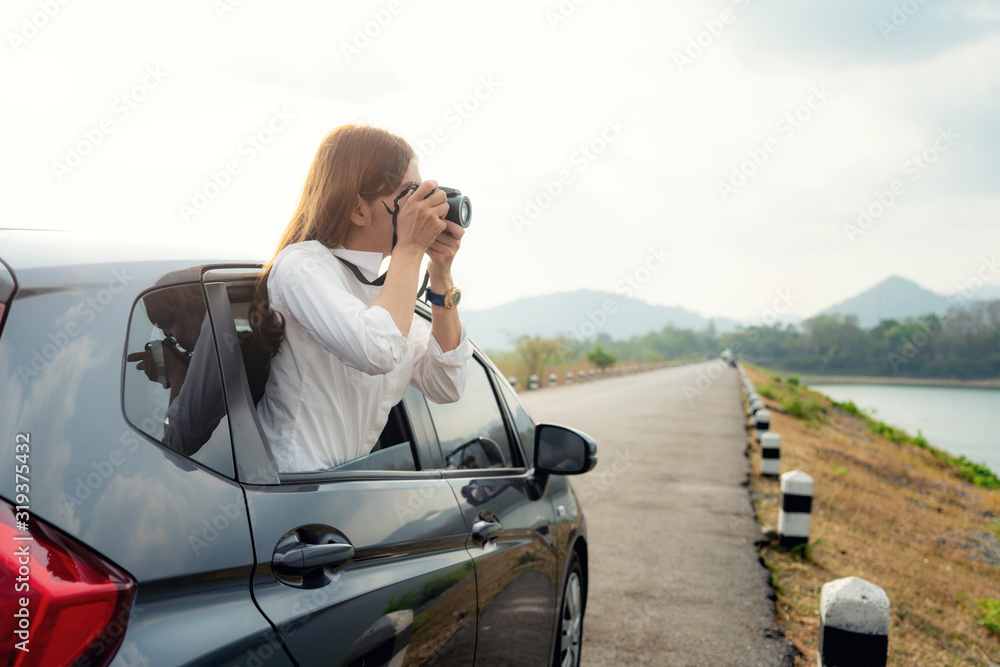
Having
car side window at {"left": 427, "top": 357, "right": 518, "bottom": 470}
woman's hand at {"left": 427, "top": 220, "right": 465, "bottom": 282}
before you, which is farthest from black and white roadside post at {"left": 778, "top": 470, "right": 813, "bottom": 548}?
woman's hand at {"left": 427, "top": 220, "right": 465, "bottom": 282}

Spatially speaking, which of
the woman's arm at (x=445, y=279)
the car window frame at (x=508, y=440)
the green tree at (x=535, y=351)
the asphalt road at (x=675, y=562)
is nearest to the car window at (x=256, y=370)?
the car window frame at (x=508, y=440)

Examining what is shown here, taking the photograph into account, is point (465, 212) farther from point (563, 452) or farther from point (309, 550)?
point (563, 452)

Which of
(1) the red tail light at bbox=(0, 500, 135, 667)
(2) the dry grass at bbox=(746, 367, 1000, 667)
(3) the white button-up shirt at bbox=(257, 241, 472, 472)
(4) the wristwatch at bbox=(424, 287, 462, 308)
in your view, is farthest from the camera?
(2) the dry grass at bbox=(746, 367, 1000, 667)

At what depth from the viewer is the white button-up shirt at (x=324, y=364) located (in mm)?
1583

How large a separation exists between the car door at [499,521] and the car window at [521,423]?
7 cm

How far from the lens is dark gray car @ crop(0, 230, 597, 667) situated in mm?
1047

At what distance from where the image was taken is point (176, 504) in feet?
3.88

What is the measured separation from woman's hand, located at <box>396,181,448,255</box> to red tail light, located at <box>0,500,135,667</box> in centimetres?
97

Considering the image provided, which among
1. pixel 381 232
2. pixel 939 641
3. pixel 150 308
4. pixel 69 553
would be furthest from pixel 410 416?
pixel 939 641

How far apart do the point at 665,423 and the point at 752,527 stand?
953cm

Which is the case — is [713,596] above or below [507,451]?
below

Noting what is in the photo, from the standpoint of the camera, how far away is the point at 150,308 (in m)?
1.34

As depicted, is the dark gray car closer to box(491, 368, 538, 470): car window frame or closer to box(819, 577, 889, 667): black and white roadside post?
box(491, 368, 538, 470): car window frame

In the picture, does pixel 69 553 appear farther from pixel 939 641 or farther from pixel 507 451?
pixel 939 641
